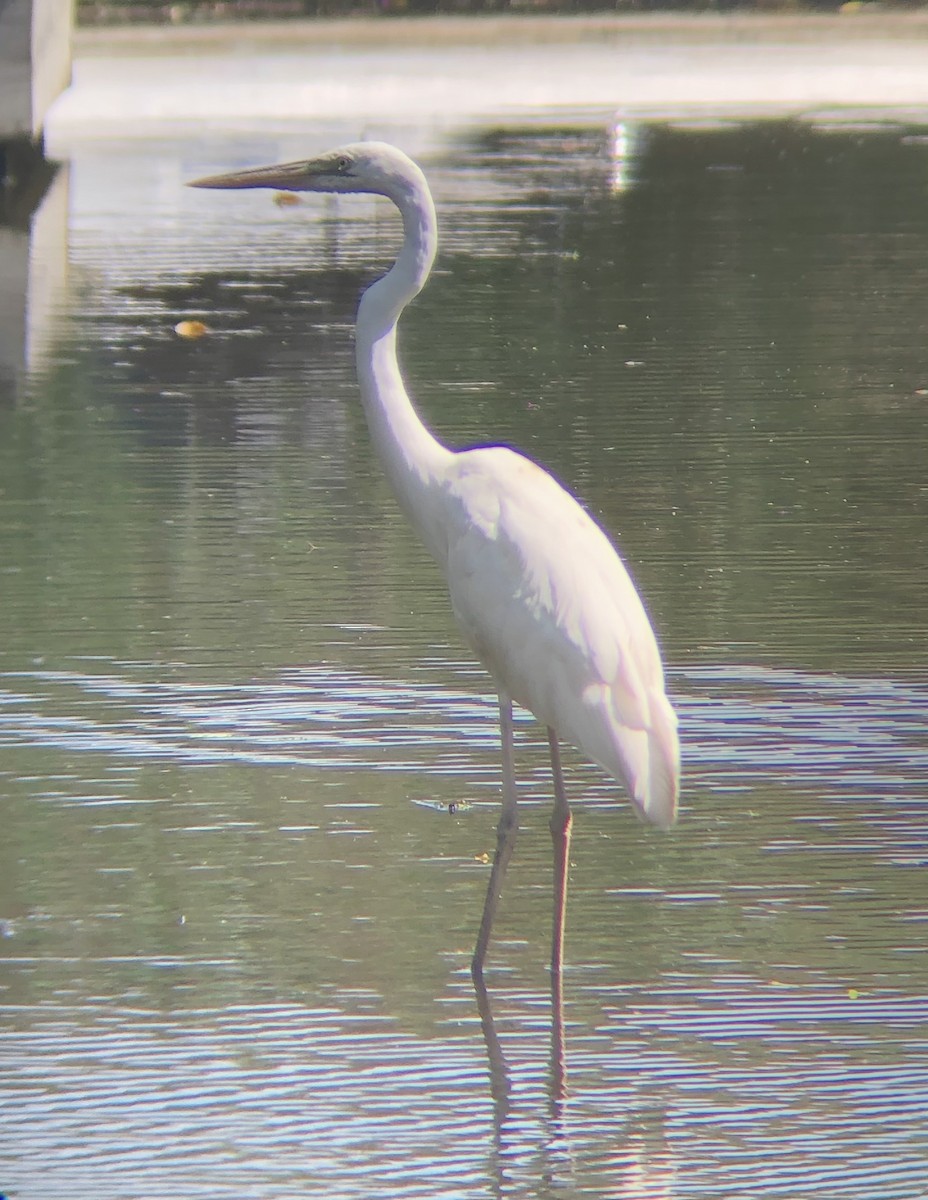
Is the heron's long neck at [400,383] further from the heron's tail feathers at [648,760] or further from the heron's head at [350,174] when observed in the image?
the heron's tail feathers at [648,760]

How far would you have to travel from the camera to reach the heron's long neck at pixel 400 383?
589 cm

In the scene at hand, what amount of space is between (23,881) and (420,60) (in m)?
26.3

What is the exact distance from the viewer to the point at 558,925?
18.0ft

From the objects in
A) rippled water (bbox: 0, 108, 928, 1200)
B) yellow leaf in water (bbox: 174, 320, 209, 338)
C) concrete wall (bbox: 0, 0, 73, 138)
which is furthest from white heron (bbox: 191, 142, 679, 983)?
concrete wall (bbox: 0, 0, 73, 138)

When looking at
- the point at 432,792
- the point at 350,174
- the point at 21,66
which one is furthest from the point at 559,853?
the point at 21,66

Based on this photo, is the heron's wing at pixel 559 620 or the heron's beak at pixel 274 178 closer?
the heron's wing at pixel 559 620

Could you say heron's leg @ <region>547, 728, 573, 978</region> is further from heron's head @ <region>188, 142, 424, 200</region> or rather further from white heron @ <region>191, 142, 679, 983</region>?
heron's head @ <region>188, 142, 424, 200</region>

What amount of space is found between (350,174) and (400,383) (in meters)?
0.54

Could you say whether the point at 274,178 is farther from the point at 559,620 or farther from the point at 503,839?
the point at 503,839

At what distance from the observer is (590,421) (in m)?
11.0

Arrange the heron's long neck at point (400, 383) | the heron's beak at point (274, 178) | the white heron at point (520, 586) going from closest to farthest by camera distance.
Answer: the white heron at point (520, 586) → the heron's long neck at point (400, 383) → the heron's beak at point (274, 178)

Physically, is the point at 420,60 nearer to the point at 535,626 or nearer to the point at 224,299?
the point at 224,299

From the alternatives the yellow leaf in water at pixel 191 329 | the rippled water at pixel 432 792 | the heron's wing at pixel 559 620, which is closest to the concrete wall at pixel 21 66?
the yellow leaf in water at pixel 191 329

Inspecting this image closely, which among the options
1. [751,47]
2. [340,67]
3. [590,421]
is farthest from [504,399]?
[751,47]
